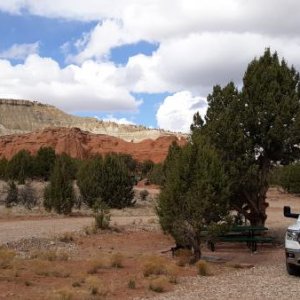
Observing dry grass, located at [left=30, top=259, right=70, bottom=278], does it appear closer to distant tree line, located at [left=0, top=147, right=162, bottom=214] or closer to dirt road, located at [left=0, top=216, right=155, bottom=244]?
dirt road, located at [left=0, top=216, right=155, bottom=244]

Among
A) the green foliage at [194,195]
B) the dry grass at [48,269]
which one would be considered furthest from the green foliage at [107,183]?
the dry grass at [48,269]

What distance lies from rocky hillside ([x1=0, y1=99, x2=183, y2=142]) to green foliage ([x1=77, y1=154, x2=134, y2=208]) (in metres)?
98.1

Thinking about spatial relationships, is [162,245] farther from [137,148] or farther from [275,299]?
[137,148]

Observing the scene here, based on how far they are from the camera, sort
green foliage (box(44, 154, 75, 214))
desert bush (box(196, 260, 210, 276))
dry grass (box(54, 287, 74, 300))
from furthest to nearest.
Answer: green foliage (box(44, 154, 75, 214)) → desert bush (box(196, 260, 210, 276)) → dry grass (box(54, 287, 74, 300))

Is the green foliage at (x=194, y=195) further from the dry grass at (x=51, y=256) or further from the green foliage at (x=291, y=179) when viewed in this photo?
the green foliage at (x=291, y=179)

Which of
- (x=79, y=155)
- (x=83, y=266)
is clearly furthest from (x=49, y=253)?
(x=79, y=155)

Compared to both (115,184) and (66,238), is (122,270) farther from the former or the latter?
(115,184)

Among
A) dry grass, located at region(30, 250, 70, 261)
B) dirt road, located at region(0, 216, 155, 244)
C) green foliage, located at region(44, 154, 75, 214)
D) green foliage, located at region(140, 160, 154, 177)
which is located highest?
green foliage, located at region(140, 160, 154, 177)

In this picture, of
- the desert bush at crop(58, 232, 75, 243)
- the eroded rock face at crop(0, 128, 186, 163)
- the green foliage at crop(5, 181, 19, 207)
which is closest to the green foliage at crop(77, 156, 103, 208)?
the green foliage at crop(5, 181, 19, 207)

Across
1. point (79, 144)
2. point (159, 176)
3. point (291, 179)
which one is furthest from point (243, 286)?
point (79, 144)

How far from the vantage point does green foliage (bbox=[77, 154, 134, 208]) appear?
132ft

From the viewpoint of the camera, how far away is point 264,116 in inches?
763

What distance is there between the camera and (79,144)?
4604 inches

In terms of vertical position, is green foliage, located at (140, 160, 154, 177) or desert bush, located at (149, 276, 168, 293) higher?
green foliage, located at (140, 160, 154, 177)
